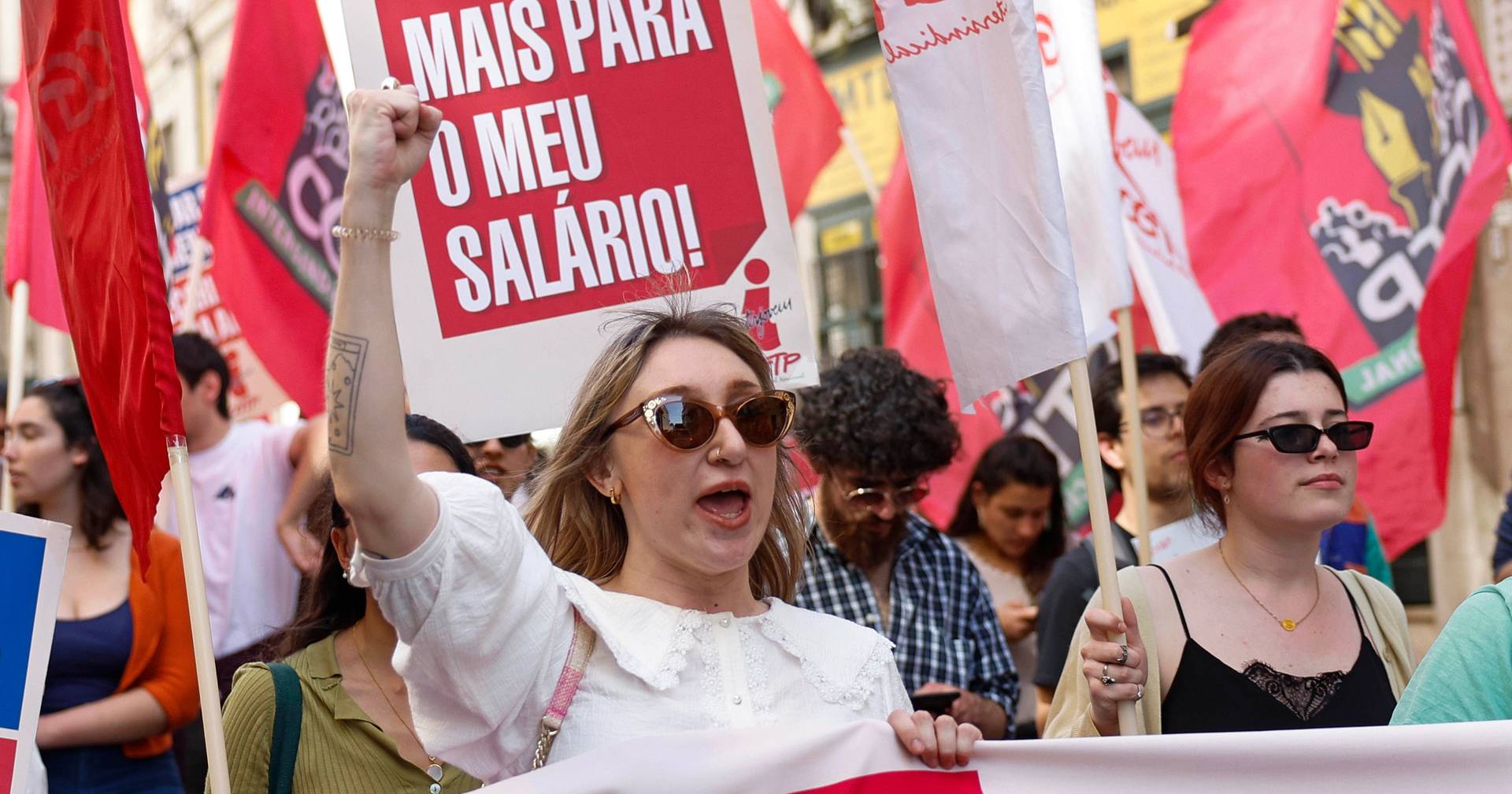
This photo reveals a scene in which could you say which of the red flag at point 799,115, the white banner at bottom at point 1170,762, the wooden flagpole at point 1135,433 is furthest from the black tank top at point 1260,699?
the red flag at point 799,115

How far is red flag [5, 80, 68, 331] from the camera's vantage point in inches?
229

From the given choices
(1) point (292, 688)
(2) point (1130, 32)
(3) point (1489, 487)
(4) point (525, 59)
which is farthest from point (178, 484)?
(2) point (1130, 32)

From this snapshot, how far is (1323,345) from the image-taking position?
6.18 meters

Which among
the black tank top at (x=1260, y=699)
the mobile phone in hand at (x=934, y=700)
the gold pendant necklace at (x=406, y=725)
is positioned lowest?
the mobile phone in hand at (x=934, y=700)

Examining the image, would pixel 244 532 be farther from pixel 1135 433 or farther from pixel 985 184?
pixel 985 184

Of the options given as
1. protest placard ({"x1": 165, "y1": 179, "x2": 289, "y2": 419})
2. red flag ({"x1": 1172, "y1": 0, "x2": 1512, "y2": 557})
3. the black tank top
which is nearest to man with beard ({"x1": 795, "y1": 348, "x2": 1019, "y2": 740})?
the black tank top

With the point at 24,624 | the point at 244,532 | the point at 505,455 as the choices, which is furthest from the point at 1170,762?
the point at 244,532

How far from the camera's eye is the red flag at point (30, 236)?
5.82 metres

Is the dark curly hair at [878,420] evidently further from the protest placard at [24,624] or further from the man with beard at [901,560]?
the protest placard at [24,624]

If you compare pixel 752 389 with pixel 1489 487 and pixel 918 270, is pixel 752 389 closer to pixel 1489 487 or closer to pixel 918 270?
pixel 918 270

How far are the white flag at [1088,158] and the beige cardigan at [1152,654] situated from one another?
0.67m

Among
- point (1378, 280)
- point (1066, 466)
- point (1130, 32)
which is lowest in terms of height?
point (1066, 466)

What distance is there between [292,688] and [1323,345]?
4.41 meters

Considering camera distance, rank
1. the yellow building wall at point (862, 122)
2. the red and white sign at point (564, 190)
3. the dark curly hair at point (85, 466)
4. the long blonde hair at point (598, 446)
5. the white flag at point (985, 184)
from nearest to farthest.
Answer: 1. the long blonde hair at point (598, 446)
2. the white flag at point (985, 184)
3. the red and white sign at point (564, 190)
4. the dark curly hair at point (85, 466)
5. the yellow building wall at point (862, 122)
